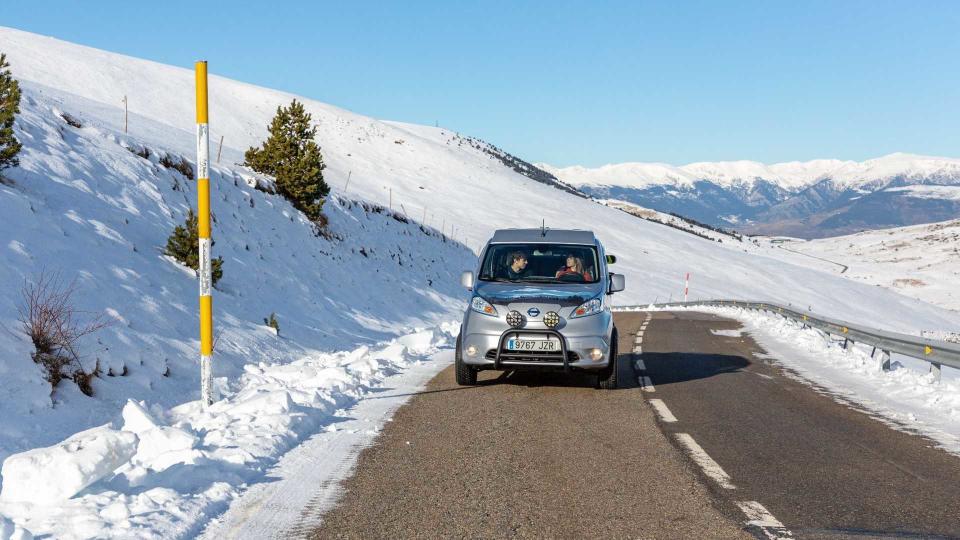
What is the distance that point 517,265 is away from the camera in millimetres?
10195

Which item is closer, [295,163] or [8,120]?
[8,120]

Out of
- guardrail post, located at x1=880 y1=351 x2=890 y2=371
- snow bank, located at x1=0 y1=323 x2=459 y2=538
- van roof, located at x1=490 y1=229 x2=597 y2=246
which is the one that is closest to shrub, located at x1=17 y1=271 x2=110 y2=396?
snow bank, located at x1=0 y1=323 x2=459 y2=538

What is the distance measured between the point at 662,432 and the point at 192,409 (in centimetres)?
468

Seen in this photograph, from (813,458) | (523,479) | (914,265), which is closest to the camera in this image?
(523,479)

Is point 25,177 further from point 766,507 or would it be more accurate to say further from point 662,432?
point 766,507

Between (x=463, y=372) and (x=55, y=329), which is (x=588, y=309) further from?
(x=55, y=329)

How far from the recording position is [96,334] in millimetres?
8961

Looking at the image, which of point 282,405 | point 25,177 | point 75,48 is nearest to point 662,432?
point 282,405

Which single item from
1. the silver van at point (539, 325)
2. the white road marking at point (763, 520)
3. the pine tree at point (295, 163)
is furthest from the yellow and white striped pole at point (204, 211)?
the pine tree at point (295, 163)

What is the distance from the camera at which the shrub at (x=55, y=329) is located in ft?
25.7

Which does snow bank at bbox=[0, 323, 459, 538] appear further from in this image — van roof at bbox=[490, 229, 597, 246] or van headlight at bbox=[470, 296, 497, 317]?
van roof at bbox=[490, 229, 597, 246]

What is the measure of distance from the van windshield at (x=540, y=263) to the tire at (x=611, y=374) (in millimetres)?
985

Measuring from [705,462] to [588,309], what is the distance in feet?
11.2

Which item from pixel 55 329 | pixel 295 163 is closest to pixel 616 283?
pixel 55 329
